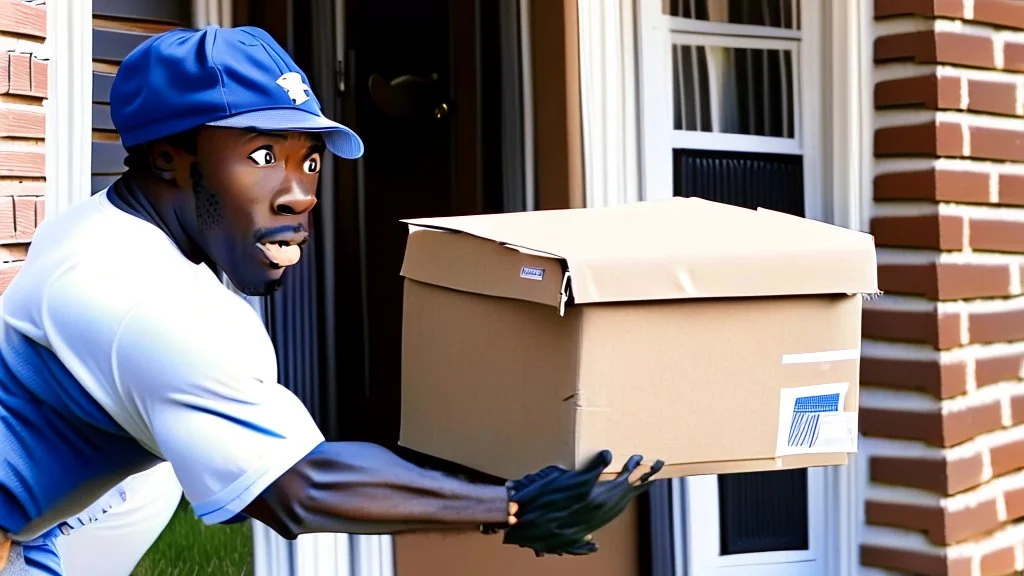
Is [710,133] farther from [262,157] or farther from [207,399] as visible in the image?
[207,399]

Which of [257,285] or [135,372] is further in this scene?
[257,285]

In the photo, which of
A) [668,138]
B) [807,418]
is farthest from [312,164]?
[668,138]

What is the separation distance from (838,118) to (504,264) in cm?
218

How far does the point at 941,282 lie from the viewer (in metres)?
3.50

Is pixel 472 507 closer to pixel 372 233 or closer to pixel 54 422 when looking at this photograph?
pixel 54 422

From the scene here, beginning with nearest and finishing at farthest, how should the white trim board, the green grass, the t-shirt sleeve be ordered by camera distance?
the t-shirt sleeve, the white trim board, the green grass

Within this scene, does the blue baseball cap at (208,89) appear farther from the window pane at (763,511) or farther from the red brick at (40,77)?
the window pane at (763,511)

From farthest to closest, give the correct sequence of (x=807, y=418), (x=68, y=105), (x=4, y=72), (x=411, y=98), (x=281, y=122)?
(x=411, y=98)
(x=68, y=105)
(x=4, y=72)
(x=807, y=418)
(x=281, y=122)

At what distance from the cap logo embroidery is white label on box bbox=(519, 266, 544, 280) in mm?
421

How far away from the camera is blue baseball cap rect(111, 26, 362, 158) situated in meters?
1.45

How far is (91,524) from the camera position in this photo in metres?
2.12

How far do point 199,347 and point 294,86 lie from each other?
359 millimetres

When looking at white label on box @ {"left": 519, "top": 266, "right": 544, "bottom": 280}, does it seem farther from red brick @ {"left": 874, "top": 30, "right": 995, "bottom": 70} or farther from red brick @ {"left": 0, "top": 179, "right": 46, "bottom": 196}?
red brick @ {"left": 874, "top": 30, "right": 995, "bottom": 70}

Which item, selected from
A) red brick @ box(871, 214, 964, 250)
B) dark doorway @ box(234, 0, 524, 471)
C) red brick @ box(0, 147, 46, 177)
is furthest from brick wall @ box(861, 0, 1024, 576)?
red brick @ box(0, 147, 46, 177)
